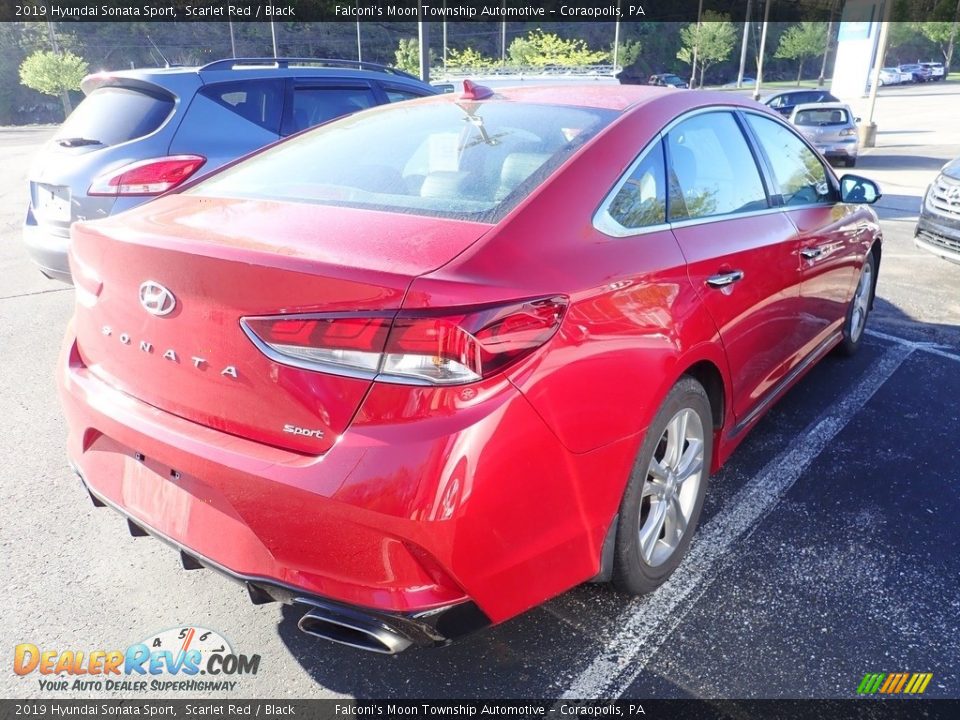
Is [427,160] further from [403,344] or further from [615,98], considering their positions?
[403,344]

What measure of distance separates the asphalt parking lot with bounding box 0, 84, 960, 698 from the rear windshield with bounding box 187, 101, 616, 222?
134 centimetres

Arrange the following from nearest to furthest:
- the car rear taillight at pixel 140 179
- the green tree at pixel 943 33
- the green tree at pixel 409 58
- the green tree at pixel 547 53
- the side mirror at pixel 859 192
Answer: the side mirror at pixel 859 192 < the car rear taillight at pixel 140 179 < the green tree at pixel 547 53 < the green tree at pixel 409 58 < the green tree at pixel 943 33

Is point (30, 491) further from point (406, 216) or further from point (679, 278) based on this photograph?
point (679, 278)

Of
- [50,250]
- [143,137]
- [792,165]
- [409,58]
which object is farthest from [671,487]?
[409,58]

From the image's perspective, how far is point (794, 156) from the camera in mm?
3707

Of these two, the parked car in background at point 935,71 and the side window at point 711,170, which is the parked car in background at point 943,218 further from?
the parked car in background at point 935,71

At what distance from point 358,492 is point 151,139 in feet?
13.5

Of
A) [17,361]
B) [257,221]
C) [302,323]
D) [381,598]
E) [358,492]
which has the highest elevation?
[257,221]

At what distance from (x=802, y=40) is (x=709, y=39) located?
11.2 meters

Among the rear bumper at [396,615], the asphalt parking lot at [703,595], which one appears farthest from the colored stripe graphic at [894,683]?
the rear bumper at [396,615]

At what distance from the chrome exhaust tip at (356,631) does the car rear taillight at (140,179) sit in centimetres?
374

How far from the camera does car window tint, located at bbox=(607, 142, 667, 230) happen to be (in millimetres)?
2270

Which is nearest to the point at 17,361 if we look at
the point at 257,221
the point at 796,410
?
the point at 257,221

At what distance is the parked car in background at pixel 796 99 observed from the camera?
17.7 m
